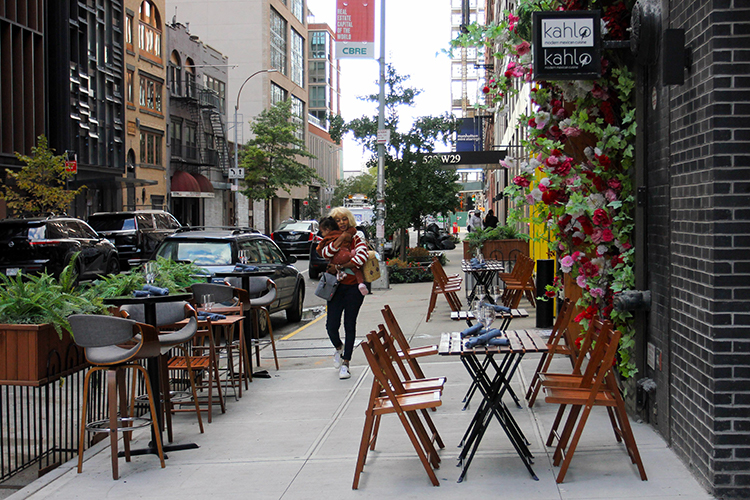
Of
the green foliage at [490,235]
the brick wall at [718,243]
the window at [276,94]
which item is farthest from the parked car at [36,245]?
the window at [276,94]

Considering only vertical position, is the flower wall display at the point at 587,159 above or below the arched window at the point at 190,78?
below

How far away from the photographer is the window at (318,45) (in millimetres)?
105463

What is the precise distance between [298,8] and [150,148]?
42.4m

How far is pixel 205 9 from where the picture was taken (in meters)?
68.5

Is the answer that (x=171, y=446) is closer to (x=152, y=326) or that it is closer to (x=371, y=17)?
(x=152, y=326)

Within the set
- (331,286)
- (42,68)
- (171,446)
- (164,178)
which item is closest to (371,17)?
(331,286)

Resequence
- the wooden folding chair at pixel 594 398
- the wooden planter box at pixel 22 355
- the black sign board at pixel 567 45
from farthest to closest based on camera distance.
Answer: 1. the black sign board at pixel 567 45
2. the wooden planter box at pixel 22 355
3. the wooden folding chair at pixel 594 398

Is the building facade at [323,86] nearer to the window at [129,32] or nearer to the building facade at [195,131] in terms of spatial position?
the building facade at [195,131]

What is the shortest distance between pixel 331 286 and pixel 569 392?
3.94 m

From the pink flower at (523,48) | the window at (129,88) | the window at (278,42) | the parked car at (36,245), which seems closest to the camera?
the pink flower at (523,48)

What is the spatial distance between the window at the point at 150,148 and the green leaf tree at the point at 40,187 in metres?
16.8

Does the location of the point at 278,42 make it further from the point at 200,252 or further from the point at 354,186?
the point at 200,252

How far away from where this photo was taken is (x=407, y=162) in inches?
911

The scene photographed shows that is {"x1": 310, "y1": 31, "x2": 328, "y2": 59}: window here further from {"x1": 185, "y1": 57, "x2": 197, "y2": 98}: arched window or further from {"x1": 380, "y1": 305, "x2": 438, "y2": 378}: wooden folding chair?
{"x1": 380, "y1": 305, "x2": 438, "y2": 378}: wooden folding chair
